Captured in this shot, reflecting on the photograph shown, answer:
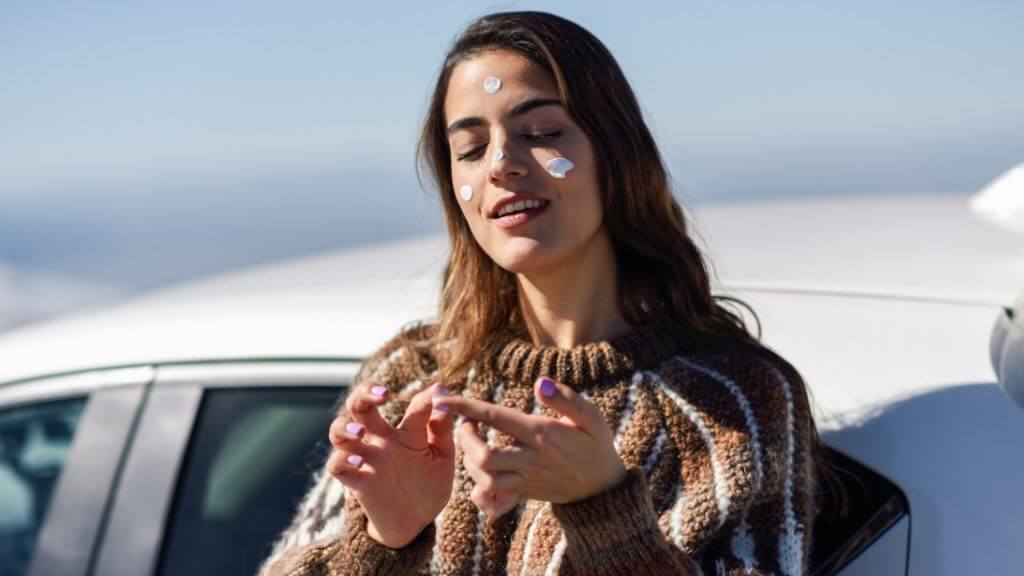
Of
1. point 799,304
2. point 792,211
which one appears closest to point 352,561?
point 799,304

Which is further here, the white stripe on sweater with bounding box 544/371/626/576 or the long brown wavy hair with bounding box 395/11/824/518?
the long brown wavy hair with bounding box 395/11/824/518

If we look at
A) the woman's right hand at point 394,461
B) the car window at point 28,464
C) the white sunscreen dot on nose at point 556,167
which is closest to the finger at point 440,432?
the woman's right hand at point 394,461

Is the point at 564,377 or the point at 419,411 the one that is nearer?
the point at 419,411

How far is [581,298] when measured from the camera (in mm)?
2020

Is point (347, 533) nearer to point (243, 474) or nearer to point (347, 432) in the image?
point (347, 432)

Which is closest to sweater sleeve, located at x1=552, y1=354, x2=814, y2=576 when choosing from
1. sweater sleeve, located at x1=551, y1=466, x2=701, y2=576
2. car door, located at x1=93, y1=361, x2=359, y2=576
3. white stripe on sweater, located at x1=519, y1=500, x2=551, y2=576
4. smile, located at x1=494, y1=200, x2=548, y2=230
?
sweater sleeve, located at x1=551, y1=466, x2=701, y2=576

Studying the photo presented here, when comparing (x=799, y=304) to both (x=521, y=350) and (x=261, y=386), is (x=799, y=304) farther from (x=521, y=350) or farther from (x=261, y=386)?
(x=261, y=386)

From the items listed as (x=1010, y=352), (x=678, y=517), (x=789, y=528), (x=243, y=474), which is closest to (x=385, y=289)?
(x=243, y=474)

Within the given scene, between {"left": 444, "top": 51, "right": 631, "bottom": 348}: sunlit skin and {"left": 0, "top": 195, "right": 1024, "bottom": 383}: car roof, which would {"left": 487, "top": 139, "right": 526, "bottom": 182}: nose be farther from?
{"left": 0, "top": 195, "right": 1024, "bottom": 383}: car roof

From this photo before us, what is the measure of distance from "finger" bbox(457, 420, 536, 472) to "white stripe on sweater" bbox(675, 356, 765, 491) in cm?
42

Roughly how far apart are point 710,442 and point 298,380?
83cm

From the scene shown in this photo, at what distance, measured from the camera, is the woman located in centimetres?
167

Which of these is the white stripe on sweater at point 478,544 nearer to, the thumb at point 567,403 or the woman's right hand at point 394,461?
the woman's right hand at point 394,461

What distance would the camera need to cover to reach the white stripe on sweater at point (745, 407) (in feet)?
5.80
